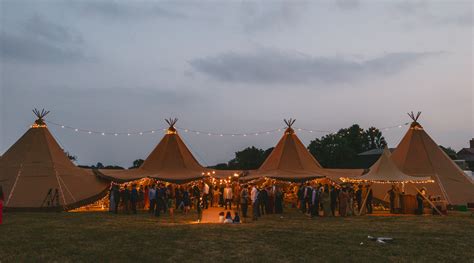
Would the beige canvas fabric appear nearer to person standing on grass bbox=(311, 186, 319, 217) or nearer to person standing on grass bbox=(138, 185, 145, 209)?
person standing on grass bbox=(138, 185, 145, 209)

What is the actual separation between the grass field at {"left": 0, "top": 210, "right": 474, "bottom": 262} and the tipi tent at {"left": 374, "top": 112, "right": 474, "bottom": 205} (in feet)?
27.0

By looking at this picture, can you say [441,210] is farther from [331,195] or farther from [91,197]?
[91,197]

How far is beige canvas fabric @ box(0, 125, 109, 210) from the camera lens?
68.3 feet

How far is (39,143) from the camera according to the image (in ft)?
75.9

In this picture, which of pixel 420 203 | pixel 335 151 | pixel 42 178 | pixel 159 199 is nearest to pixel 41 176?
pixel 42 178

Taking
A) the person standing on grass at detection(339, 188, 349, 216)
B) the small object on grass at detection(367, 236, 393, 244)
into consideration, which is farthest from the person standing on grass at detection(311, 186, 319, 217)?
the small object on grass at detection(367, 236, 393, 244)

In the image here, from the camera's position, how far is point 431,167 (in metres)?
23.3

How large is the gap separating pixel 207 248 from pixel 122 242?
205cm

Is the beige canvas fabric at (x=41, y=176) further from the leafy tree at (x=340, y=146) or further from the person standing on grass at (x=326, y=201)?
the leafy tree at (x=340, y=146)

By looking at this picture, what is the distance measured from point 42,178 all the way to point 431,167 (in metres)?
18.3

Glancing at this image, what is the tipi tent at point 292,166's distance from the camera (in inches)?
969

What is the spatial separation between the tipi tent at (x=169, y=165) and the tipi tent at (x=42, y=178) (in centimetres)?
146

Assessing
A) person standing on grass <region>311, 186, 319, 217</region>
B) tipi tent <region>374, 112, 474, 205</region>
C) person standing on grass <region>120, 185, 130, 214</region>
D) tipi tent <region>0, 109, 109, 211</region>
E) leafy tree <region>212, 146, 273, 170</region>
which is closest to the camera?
person standing on grass <region>311, 186, 319, 217</region>

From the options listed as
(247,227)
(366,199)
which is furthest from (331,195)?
(247,227)
